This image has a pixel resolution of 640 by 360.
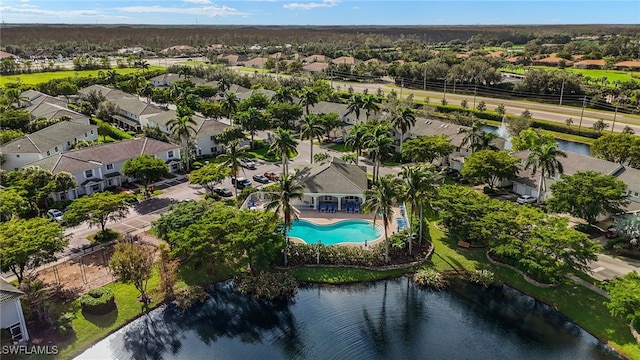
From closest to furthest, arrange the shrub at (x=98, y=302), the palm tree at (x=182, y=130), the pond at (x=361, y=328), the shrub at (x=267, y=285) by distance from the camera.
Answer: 1. the pond at (x=361, y=328)
2. the shrub at (x=98, y=302)
3. the shrub at (x=267, y=285)
4. the palm tree at (x=182, y=130)

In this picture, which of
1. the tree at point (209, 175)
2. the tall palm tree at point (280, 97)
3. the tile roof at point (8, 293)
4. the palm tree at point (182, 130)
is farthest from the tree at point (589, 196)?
the tall palm tree at point (280, 97)

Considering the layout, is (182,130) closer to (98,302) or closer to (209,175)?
(209,175)

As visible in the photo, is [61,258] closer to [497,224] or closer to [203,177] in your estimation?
[203,177]

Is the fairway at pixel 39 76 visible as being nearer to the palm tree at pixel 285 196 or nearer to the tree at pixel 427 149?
the tree at pixel 427 149

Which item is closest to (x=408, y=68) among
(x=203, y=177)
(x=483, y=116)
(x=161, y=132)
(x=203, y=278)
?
(x=483, y=116)

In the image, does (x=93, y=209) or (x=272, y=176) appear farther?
(x=272, y=176)

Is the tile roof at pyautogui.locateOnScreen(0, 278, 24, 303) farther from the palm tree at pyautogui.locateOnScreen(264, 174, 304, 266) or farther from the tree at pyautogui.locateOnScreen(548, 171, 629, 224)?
the tree at pyautogui.locateOnScreen(548, 171, 629, 224)

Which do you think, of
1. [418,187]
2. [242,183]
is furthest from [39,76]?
[418,187]
